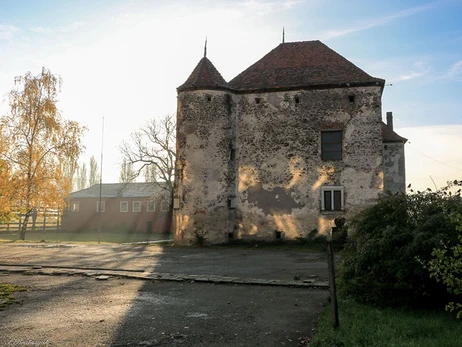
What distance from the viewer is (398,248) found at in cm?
777

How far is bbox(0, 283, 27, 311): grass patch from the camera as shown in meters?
8.07

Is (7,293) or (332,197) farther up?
(332,197)

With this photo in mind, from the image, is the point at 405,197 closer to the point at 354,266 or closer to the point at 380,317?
the point at 354,266

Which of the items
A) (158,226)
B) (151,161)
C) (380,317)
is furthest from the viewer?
(158,226)

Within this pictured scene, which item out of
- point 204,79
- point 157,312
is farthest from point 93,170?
point 157,312

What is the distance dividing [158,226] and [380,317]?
42.0 meters

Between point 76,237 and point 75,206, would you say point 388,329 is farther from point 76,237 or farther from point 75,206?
point 75,206

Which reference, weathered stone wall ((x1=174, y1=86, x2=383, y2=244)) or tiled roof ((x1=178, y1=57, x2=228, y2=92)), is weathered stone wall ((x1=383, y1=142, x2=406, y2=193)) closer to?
weathered stone wall ((x1=174, y1=86, x2=383, y2=244))

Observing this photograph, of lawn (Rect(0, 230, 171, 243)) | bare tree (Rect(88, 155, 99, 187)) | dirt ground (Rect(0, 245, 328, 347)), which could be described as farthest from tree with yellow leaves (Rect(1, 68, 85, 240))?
bare tree (Rect(88, 155, 99, 187))

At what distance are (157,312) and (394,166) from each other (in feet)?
77.8

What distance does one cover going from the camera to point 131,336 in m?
5.96

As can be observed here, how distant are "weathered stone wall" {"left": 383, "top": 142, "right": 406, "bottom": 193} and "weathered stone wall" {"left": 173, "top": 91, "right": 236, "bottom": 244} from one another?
11.3 metres

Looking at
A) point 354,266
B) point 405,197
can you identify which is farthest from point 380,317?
point 405,197

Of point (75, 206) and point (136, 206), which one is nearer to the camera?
point (136, 206)
